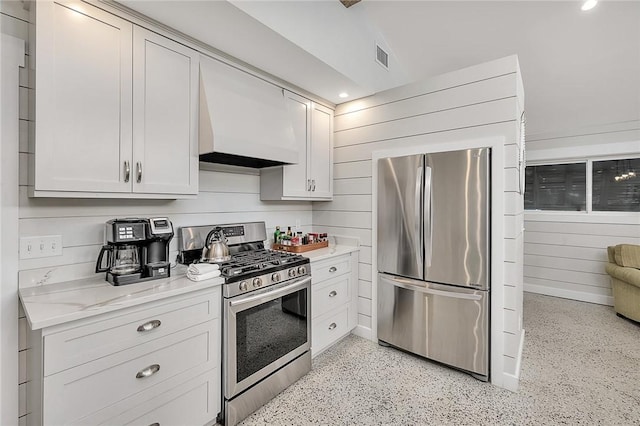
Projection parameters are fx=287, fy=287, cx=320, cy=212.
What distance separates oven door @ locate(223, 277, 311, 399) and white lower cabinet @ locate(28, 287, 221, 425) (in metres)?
0.09

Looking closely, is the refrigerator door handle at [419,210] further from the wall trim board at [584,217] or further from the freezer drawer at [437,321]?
the wall trim board at [584,217]

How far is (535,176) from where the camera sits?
472 cm

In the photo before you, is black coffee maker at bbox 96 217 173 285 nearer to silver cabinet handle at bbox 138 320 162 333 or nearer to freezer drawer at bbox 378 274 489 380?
silver cabinet handle at bbox 138 320 162 333

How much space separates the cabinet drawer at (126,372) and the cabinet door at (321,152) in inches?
67.8

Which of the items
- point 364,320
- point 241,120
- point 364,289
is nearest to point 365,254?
point 364,289

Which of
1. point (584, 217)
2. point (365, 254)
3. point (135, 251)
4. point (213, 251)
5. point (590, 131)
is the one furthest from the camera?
point (584, 217)

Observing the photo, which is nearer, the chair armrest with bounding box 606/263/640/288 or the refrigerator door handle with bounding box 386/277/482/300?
the refrigerator door handle with bounding box 386/277/482/300

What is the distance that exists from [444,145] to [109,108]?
2417 mm

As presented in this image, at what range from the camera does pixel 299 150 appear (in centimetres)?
281

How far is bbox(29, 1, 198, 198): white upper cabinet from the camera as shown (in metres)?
1.41

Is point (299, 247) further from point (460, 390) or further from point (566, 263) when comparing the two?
point (566, 263)

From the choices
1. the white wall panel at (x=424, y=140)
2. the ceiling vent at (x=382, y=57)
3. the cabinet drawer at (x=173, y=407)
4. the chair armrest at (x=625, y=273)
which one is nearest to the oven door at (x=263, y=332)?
the cabinet drawer at (x=173, y=407)

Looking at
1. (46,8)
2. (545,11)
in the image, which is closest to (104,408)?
(46,8)

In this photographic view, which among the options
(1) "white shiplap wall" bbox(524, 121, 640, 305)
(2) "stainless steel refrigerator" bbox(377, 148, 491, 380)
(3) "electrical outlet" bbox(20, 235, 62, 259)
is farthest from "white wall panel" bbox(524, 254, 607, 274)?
(3) "electrical outlet" bbox(20, 235, 62, 259)
